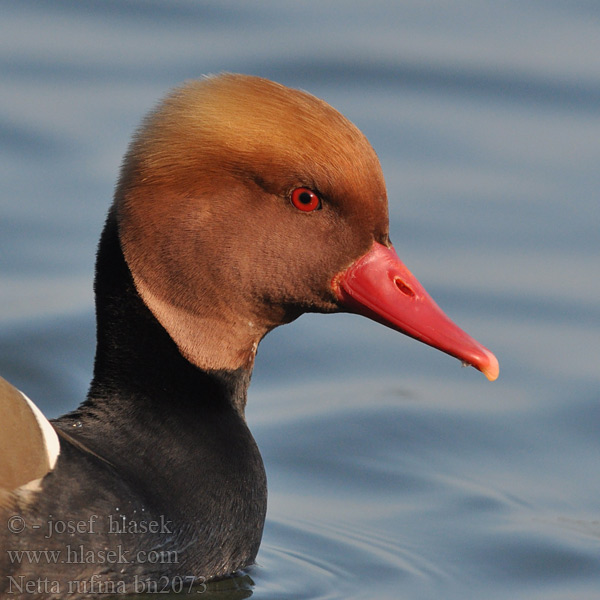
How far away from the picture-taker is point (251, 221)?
4602 mm

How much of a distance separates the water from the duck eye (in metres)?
1.16

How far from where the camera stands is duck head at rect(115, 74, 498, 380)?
177 inches

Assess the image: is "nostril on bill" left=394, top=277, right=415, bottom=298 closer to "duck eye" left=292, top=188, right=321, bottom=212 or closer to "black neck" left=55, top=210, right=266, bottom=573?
"duck eye" left=292, top=188, right=321, bottom=212

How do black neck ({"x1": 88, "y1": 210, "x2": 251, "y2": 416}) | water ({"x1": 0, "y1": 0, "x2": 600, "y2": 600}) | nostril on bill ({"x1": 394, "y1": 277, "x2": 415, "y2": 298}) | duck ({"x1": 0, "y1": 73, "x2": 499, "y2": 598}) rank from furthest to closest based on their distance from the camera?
water ({"x1": 0, "y1": 0, "x2": 600, "y2": 600})
nostril on bill ({"x1": 394, "y1": 277, "x2": 415, "y2": 298})
black neck ({"x1": 88, "y1": 210, "x2": 251, "y2": 416})
duck ({"x1": 0, "y1": 73, "x2": 499, "y2": 598})

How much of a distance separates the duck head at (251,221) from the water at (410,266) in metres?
0.83

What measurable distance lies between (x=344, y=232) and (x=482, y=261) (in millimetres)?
2296

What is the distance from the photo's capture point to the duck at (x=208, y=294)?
14.7 ft

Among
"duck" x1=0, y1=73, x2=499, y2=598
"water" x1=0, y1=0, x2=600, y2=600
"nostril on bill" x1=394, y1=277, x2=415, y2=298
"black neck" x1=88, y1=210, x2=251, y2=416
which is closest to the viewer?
"duck" x1=0, y1=73, x2=499, y2=598

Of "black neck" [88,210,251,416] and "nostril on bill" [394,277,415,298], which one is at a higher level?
"nostril on bill" [394,277,415,298]

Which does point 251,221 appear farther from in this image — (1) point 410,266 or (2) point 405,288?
(1) point 410,266

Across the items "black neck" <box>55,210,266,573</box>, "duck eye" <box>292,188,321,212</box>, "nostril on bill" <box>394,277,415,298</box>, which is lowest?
"black neck" <box>55,210,266,573</box>

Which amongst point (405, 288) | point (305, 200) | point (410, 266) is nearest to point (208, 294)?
point (305, 200)

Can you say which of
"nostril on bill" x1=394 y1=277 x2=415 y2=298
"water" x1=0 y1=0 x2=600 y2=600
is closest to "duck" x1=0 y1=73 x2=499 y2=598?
"nostril on bill" x1=394 y1=277 x2=415 y2=298

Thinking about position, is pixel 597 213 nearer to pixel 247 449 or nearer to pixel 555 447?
pixel 555 447
